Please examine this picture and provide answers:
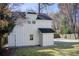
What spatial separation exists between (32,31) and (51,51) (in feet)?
1.20

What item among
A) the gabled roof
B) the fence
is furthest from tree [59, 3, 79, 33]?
the gabled roof

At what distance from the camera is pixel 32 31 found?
5891 millimetres

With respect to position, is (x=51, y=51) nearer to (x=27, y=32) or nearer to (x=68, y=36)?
(x=68, y=36)

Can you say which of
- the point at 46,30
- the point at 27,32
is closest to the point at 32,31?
the point at 27,32

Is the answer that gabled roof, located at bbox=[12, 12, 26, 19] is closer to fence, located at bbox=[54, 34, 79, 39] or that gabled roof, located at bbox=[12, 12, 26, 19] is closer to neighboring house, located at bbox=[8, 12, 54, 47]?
neighboring house, located at bbox=[8, 12, 54, 47]

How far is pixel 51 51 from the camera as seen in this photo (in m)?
5.86

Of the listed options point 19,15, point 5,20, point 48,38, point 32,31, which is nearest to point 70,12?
point 48,38

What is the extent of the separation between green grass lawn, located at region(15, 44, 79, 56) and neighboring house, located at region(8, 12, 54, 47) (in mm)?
67

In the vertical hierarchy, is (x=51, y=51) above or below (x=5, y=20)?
below

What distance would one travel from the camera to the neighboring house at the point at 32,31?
5.88 metres

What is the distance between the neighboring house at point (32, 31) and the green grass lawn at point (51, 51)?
0.07 metres

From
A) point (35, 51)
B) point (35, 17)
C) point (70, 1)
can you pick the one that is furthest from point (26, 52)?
point (70, 1)

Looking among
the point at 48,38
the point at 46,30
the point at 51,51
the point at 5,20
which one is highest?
the point at 5,20

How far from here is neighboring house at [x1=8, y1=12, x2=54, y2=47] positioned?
5879 millimetres
